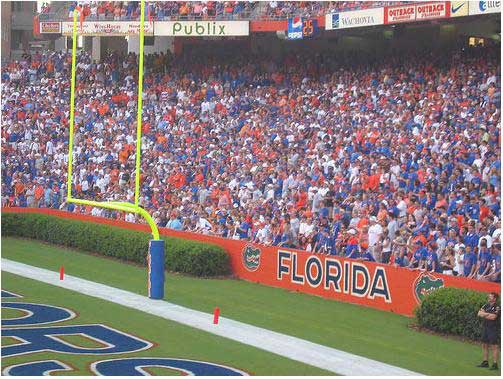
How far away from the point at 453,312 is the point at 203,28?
1754 cm

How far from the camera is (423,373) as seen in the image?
13414 millimetres

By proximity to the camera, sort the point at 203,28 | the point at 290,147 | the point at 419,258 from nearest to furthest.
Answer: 1. the point at 419,258
2. the point at 290,147
3. the point at 203,28

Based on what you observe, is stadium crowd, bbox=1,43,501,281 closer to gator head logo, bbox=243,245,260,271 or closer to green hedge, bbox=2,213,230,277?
gator head logo, bbox=243,245,260,271

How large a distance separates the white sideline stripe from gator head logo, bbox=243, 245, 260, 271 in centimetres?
290

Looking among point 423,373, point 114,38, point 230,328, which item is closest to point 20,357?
point 230,328

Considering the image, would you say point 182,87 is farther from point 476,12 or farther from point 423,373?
point 423,373

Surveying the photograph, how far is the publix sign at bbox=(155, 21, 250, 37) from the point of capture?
101ft

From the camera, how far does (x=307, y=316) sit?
17391 millimetres

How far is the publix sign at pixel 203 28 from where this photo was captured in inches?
1216

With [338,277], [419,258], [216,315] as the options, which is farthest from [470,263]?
[216,315]

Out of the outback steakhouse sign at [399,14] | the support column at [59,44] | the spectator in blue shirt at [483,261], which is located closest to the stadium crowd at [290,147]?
the spectator in blue shirt at [483,261]

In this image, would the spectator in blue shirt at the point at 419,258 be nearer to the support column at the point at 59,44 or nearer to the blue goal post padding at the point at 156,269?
the blue goal post padding at the point at 156,269

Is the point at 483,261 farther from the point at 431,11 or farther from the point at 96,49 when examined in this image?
the point at 96,49

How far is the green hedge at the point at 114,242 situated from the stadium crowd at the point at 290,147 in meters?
0.93
